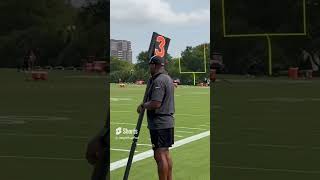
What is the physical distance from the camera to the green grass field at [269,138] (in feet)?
25.9

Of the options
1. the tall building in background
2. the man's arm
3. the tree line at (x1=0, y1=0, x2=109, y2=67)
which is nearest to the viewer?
the man's arm

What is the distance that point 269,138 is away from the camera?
1197 centimetres

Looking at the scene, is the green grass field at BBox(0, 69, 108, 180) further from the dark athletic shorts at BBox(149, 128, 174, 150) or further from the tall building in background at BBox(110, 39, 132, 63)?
the dark athletic shorts at BBox(149, 128, 174, 150)

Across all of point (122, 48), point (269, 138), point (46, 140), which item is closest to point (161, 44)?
point (46, 140)

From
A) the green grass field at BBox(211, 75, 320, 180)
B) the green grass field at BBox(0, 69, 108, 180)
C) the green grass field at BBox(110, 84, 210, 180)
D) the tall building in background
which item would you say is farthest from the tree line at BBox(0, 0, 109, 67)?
the green grass field at BBox(110, 84, 210, 180)

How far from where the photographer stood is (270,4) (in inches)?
894

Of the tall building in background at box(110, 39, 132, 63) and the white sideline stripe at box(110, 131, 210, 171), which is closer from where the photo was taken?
the white sideline stripe at box(110, 131, 210, 171)

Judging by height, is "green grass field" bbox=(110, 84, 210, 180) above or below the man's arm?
below

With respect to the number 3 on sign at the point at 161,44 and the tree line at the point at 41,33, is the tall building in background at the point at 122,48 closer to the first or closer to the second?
the number 3 on sign at the point at 161,44

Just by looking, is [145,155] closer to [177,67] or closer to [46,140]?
[46,140]

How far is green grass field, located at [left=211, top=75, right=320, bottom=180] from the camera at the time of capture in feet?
25.9

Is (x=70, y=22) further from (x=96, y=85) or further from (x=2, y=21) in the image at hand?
(x=96, y=85)
